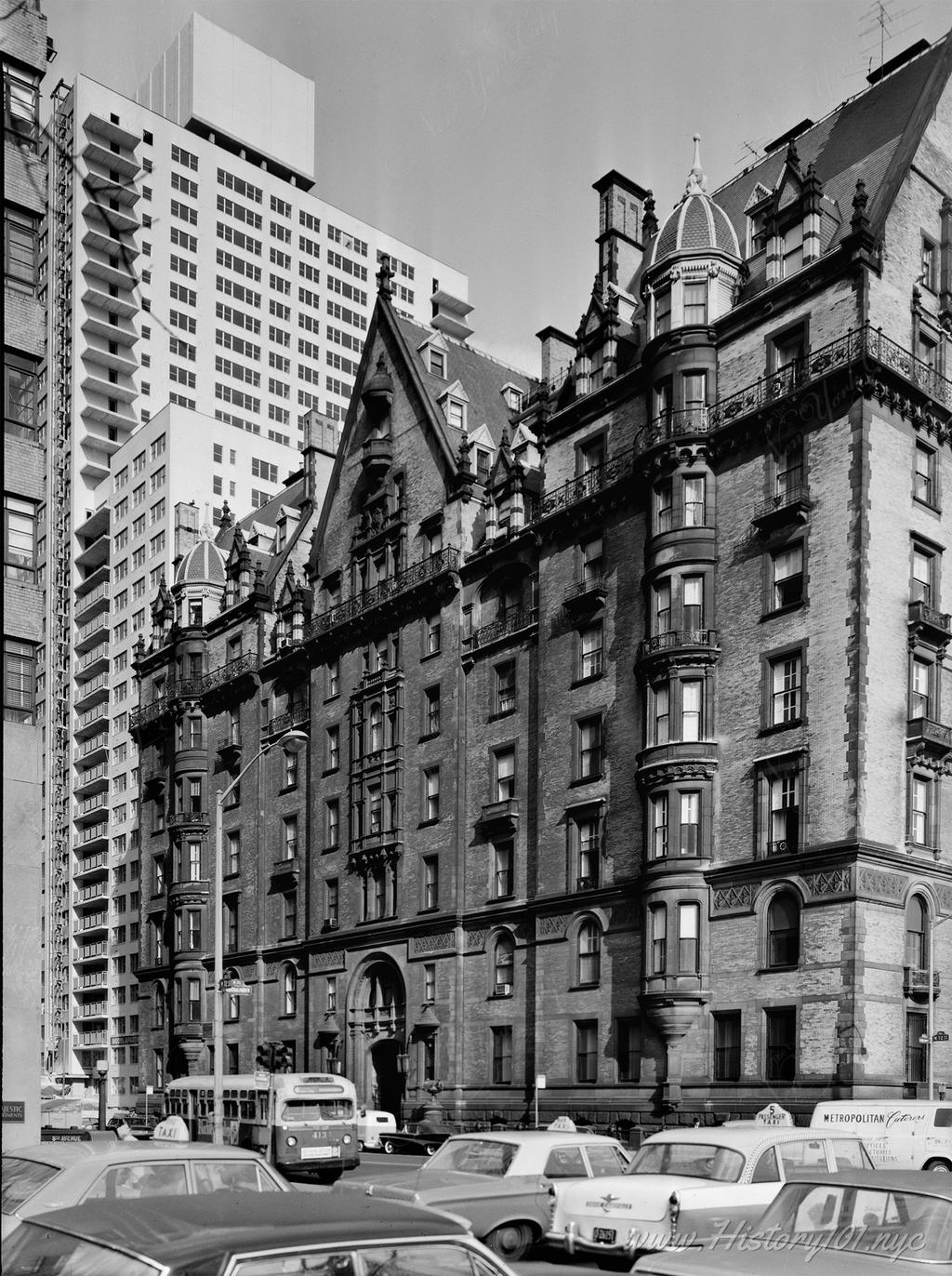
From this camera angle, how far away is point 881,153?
45938 millimetres

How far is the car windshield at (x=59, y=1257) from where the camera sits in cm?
756

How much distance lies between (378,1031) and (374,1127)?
6.88 meters

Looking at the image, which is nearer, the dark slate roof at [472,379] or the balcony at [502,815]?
the balcony at [502,815]

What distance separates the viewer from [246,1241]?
7.42m

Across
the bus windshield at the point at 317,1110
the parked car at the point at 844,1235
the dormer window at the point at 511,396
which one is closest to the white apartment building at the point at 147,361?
the dormer window at the point at 511,396

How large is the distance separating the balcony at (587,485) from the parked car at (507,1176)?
30.6m

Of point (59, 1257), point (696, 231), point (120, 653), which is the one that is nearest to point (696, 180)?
point (696, 231)

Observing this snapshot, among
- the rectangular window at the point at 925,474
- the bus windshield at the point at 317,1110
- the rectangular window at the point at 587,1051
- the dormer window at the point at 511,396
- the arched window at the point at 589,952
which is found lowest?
the rectangular window at the point at 587,1051

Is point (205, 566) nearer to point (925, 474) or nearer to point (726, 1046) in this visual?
point (925, 474)

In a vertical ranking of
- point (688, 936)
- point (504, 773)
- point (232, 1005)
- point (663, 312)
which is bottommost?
point (232, 1005)

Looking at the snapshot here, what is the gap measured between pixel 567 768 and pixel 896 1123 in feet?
74.1

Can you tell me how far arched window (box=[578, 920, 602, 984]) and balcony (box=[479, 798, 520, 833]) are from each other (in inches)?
199

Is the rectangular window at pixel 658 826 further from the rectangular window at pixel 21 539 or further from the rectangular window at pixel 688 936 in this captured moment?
the rectangular window at pixel 21 539

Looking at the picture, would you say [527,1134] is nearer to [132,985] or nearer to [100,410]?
[132,985]
